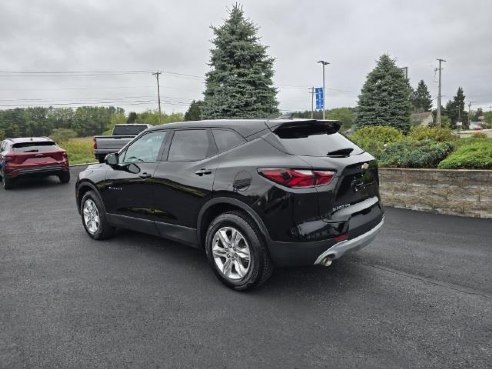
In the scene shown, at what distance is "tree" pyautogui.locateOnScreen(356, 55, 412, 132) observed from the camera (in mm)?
23812

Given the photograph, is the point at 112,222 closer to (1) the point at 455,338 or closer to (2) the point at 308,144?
(2) the point at 308,144

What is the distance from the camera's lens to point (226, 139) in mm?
3762

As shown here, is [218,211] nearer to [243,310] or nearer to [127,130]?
[243,310]

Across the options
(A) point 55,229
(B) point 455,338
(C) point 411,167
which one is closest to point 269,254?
(B) point 455,338

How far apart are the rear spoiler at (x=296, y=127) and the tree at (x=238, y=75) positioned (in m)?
14.2

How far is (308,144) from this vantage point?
3.50m

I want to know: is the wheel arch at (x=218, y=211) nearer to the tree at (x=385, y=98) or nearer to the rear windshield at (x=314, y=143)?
the rear windshield at (x=314, y=143)

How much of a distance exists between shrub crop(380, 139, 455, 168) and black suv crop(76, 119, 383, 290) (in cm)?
406

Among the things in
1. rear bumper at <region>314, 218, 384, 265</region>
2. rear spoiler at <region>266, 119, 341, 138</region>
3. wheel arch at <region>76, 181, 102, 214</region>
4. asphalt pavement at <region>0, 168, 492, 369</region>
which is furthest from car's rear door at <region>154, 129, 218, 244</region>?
wheel arch at <region>76, 181, 102, 214</region>

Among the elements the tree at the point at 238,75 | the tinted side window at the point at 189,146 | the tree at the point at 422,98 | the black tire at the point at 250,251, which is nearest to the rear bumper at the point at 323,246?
the black tire at the point at 250,251

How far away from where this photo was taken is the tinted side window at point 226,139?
3.67 m

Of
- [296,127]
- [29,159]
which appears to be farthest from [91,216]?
[29,159]

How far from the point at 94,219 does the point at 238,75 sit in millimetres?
14183

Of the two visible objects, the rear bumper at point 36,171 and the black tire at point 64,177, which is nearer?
the rear bumper at point 36,171
